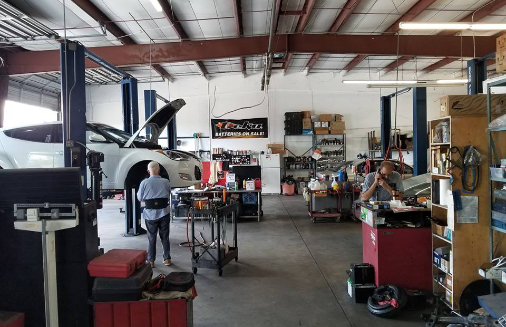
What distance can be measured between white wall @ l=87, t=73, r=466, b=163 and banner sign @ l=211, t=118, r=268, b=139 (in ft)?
0.71

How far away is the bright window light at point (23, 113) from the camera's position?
10172 mm

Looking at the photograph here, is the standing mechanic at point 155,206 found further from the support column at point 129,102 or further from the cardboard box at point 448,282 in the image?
the cardboard box at point 448,282

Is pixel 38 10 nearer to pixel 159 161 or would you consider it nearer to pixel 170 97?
pixel 159 161

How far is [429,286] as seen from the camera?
11.9ft

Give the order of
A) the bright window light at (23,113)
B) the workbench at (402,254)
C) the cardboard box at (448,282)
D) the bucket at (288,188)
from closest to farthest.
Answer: the cardboard box at (448,282) → the workbench at (402,254) → the bright window light at (23,113) → the bucket at (288,188)

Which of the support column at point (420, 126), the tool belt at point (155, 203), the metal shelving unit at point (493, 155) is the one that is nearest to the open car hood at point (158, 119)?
the tool belt at point (155, 203)

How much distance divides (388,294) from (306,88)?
11052mm

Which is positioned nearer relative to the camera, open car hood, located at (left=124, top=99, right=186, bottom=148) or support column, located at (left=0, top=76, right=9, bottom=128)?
open car hood, located at (left=124, top=99, right=186, bottom=148)

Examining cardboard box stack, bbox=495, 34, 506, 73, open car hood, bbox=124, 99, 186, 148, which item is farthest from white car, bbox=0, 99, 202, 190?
cardboard box stack, bbox=495, 34, 506, 73

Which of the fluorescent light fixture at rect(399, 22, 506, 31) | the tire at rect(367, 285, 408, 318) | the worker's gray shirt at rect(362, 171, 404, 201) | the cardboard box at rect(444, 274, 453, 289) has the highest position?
the fluorescent light fixture at rect(399, 22, 506, 31)

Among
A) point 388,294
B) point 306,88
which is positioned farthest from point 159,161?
point 306,88

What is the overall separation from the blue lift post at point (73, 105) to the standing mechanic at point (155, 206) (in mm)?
1058

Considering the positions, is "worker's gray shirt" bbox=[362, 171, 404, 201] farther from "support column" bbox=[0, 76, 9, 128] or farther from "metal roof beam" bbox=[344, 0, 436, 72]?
"support column" bbox=[0, 76, 9, 128]

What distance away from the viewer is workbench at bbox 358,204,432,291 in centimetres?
360
